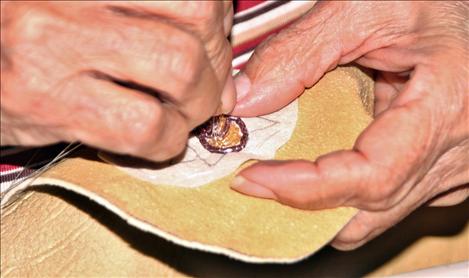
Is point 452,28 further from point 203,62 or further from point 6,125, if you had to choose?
point 6,125

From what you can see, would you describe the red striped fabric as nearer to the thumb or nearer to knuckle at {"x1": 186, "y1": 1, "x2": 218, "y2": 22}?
the thumb

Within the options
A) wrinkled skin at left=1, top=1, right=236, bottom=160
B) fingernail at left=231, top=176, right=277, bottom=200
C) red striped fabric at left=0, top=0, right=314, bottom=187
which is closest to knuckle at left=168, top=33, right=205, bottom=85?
wrinkled skin at left=1, top=1, right=236, bottom=160

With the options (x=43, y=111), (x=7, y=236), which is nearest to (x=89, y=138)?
(x=43, y=111)

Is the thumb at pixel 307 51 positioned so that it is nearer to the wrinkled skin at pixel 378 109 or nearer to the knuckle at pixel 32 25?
the wrinkled skin at pixel 378 109

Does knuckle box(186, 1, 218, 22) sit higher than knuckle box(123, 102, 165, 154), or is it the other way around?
knuckle box(186, 1, 218, 22)

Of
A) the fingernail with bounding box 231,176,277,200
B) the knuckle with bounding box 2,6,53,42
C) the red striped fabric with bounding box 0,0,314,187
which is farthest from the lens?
the red striped fabric with bounding box 0,0,314,187

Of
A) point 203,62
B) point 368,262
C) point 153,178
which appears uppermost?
point 203,62
